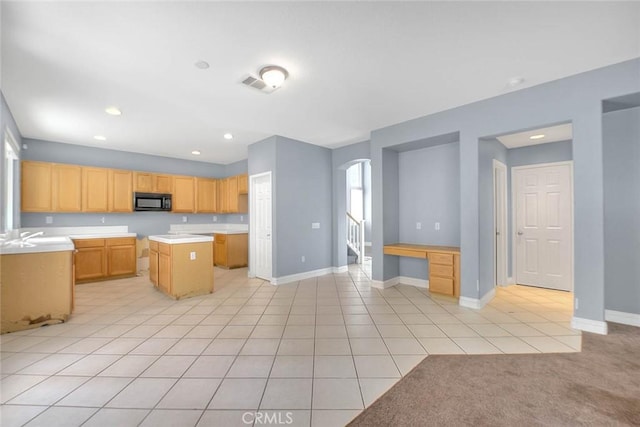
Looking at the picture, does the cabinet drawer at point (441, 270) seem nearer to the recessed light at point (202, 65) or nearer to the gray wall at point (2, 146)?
the recessed light at point (202, 65)

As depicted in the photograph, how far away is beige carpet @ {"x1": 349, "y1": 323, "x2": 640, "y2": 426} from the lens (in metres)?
1.71

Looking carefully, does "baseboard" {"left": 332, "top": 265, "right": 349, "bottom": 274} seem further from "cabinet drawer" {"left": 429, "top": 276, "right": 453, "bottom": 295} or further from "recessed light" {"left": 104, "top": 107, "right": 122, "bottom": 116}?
"recessed light" {"left": 104, "top": 107, "right": 122, "bottom": 116}

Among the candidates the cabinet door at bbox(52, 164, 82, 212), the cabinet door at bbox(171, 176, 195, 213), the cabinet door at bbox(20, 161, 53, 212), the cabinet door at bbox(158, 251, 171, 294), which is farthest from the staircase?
the cabinet door at bbox(20, 161, 53, 212)

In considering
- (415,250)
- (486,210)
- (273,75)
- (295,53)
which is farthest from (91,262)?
(486,210)

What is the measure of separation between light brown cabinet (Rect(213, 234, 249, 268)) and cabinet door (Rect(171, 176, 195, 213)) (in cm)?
108

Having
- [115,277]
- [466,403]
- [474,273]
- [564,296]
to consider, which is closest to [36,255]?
[115,277]

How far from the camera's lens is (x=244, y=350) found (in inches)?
100

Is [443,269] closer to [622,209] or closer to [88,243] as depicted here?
[622,209]

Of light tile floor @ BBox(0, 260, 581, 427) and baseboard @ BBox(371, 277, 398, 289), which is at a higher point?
baseboard @ BBox(371, 277, 398, 289)

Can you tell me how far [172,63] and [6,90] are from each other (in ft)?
8.06

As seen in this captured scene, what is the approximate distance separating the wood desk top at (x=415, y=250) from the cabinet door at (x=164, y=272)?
3.60 meters

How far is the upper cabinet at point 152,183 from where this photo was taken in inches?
240

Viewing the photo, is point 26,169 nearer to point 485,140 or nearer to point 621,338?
point 485,140

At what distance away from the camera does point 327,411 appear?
1759 millimetres
